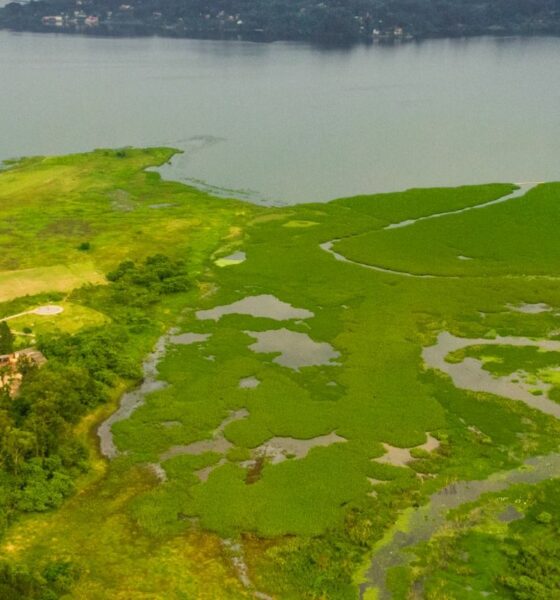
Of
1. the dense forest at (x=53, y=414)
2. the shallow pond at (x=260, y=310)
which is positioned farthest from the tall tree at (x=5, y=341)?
the shallow pond at (x=260, y=310)

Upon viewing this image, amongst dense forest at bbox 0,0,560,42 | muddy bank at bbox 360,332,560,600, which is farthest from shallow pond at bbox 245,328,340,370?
dense forest at bbox 0,0,560,42

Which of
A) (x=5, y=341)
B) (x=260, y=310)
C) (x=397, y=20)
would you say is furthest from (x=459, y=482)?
(x=397, y=20)

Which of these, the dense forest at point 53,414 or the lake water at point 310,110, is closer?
the dense forest at point 53,414

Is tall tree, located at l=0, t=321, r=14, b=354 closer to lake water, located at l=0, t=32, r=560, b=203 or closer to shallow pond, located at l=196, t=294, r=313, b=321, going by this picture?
shallow pond, located at l=196, t=294, r=313, b=321

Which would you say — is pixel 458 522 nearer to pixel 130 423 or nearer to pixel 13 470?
pixel 130 423

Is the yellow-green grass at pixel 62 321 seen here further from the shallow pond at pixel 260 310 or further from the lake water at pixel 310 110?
the lake water at pixel 310 110
